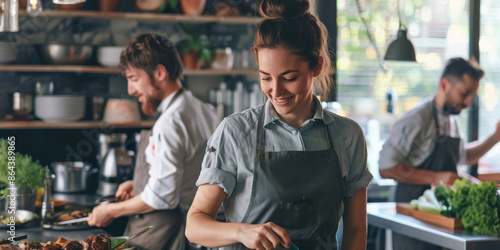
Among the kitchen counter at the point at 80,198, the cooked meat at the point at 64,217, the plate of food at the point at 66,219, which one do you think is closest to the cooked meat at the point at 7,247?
the plate of food at the point at 66,219

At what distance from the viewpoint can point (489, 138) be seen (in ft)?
14.7

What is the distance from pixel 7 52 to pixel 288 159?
298cm

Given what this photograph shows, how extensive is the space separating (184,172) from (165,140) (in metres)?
0.18

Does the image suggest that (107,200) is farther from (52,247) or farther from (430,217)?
(430,217)

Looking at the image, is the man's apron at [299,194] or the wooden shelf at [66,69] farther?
the wooden shelf at [66,69]

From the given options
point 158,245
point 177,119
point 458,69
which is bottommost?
point 158,245

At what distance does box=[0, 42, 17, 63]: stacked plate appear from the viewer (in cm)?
411

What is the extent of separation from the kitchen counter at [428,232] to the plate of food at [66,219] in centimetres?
156

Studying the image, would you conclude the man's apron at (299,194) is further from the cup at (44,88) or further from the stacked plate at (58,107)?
the cup at (44,88)

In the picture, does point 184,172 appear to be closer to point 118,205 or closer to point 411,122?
point 118,205

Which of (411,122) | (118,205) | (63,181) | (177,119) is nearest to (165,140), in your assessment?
(177,119)

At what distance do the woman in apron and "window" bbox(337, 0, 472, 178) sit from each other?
2697mm

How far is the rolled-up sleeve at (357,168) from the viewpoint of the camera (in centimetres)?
186

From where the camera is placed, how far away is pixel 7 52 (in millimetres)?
4148
